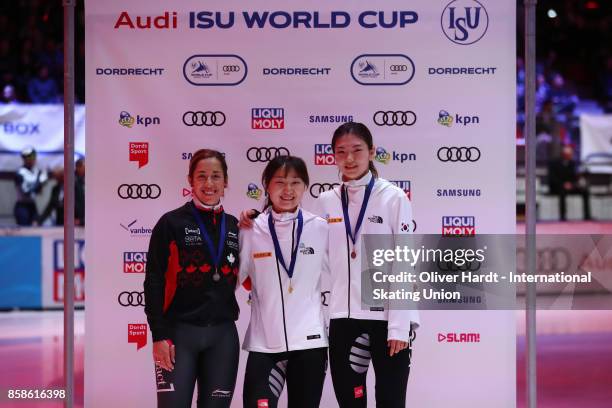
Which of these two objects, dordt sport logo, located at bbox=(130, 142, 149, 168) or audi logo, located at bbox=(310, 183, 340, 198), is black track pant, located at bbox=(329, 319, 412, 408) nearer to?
audi logo, located at bbox=(310, 183, 340, 198)

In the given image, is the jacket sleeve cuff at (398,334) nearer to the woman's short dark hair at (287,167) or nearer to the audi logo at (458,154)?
the woman's short dark hair at (287,167)

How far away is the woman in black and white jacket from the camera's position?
4.51m

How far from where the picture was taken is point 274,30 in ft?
18.6

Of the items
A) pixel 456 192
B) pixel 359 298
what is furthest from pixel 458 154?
pixel 359 298

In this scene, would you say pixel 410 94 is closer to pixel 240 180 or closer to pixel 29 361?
pixel 240 180

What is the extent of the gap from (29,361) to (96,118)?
3.83 m

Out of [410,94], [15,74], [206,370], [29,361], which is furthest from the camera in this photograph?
[15,74]

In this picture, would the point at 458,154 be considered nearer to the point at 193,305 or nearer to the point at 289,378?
the point at 289,378

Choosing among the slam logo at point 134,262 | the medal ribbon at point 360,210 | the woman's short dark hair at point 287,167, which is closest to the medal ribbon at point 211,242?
the woman's short dark hair at point 287,167

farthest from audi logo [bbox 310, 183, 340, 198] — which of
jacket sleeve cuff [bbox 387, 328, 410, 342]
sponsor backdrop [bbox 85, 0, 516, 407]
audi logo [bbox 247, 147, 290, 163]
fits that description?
jacket sleeve cuff [bbox 387, 328, 410, 342]

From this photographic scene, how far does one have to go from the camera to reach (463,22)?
5.63 meters

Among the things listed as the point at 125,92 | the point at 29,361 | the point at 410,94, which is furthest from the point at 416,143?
the point at 29,361

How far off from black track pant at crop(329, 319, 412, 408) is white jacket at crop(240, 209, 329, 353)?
12cm

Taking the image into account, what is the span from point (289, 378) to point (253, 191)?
5.23 ft
